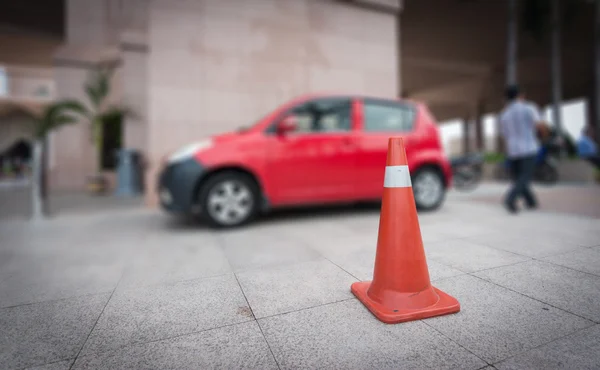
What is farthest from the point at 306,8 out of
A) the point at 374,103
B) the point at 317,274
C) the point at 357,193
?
the point at 317,274

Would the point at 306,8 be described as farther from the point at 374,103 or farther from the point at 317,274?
the point at 317,274

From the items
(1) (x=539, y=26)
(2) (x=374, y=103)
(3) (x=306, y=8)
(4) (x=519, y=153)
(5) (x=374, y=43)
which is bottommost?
(4) (x=519, y=153)

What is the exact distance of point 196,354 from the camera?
1351 mm

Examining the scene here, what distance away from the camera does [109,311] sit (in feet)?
5.84

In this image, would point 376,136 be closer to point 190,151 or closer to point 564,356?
point 190,151

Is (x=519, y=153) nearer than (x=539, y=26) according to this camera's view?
Yes

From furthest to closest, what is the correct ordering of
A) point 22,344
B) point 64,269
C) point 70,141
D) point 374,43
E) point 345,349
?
point 70,141 → point 374,43 → point 64,269 → point 22,344 → point 345,349

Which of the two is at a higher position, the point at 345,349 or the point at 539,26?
the point at 539,26

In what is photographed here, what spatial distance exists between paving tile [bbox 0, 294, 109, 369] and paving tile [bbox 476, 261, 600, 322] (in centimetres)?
234

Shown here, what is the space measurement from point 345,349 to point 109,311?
1.32 m

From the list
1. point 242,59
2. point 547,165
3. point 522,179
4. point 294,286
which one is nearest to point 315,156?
point 294,286

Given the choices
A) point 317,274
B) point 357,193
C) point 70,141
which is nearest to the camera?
A: point 317,274

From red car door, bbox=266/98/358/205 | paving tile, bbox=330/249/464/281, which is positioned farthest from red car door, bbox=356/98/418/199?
paving tile, bbox=330/249/464/281

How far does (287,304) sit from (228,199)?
2304 mm
